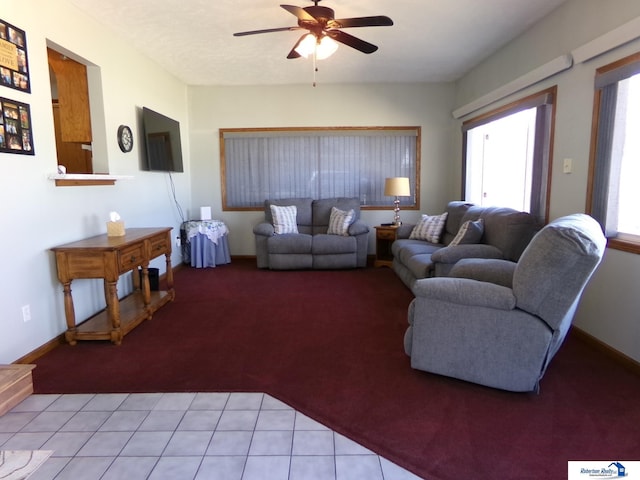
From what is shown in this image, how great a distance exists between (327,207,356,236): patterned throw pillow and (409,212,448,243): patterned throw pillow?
91 cm

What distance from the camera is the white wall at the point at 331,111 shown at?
19.9 ft

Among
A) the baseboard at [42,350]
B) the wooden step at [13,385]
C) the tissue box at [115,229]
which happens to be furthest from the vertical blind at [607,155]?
the baseboard at [42,350]

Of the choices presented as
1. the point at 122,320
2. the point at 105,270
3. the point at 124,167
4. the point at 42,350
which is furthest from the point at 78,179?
the point at 42,350

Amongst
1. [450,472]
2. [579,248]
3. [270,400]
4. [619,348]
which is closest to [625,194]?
[619,348]

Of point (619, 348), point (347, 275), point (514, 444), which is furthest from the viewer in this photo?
point (347, 275)

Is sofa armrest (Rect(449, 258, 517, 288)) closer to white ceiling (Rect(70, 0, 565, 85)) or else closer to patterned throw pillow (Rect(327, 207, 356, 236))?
white ceiling (Rect(70, 0, 565, 85))

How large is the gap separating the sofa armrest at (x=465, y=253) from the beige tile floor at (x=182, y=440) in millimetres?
2009

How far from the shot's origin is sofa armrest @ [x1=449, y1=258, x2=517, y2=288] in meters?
2.64

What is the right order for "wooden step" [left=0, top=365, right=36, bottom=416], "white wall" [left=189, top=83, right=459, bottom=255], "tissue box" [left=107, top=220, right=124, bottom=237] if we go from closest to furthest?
"wooden step" [left=0, top=365, right=36, bottom=416] < "tissue box" [left=107, top=220, right=124, bottom=237] < "white wall" [left=189, top=83, right=459, bottom=255]

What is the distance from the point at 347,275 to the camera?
521cm

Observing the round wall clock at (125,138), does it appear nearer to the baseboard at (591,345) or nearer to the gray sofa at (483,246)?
the baseboard at (591,345)

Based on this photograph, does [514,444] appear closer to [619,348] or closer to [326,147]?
[619,348]

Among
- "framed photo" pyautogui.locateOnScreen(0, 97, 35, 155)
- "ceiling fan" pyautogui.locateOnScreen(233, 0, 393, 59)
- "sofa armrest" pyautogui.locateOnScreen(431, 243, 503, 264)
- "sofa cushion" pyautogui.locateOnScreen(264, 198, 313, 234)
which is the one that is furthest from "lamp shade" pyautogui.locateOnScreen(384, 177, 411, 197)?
"framed photo" pyautogui.locateOnScreen(0, 97, 35, 155)

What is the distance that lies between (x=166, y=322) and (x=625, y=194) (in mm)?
3703
